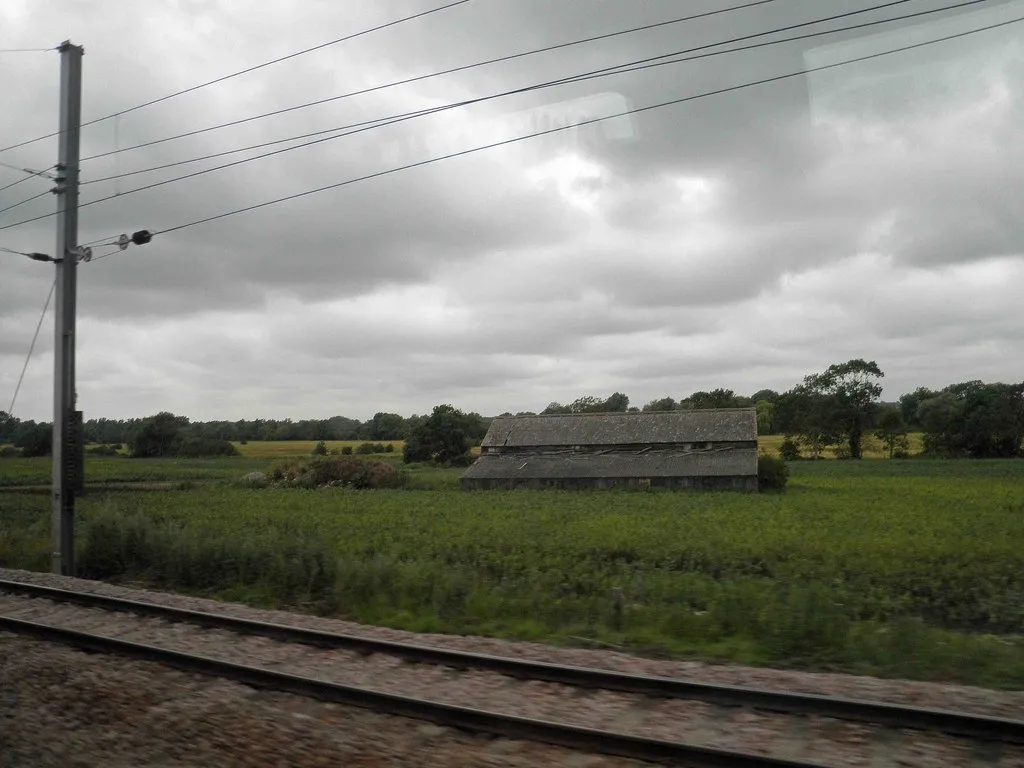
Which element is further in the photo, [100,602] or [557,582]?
[557,582]

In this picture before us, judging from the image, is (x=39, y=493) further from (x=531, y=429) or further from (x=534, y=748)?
(x=534, y=748)

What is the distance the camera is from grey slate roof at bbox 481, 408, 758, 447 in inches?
2162

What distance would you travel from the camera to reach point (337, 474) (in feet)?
194

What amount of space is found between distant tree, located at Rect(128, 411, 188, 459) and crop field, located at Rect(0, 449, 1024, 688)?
34.2 feet

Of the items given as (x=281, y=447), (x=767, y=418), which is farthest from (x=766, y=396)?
(x=281, y=447)

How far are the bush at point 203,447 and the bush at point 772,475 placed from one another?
3729 cm

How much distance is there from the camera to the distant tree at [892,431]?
63.9 m

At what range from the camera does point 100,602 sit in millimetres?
13008

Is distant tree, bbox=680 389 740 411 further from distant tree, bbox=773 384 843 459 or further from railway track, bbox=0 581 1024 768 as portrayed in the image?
railway track, bbox=0 581 1024 768

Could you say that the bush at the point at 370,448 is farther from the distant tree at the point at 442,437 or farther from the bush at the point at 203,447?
the bush at the point at 203,447

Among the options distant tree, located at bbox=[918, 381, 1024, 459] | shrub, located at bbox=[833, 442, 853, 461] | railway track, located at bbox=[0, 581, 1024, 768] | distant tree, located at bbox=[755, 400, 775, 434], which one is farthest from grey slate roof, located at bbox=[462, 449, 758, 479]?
railway track, located at bbox=[0, 581, 1024, 768]

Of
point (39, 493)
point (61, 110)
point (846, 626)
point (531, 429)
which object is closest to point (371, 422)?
point (531, 429)

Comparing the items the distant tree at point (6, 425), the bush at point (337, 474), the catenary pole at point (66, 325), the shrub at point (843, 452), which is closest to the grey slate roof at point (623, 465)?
the bush at point (337, 474)

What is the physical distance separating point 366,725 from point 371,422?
2844 inches
